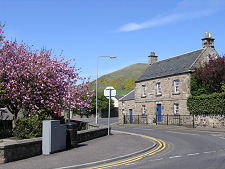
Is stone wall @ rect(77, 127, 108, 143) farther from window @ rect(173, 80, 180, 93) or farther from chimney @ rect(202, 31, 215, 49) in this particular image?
chimney @ rect(202, 31, 215, 49)

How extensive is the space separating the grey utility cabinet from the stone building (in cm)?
2430

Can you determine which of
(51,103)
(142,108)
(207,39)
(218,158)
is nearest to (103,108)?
(142,108)

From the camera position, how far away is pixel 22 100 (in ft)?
65.2

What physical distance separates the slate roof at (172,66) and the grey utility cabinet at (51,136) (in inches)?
970

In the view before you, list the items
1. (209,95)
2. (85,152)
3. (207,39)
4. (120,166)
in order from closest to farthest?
1. (120,166)
2. (85,152)
3. (209,95)
4. (207,39)

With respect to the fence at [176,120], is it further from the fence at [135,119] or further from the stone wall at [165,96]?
the fence at [135,119]

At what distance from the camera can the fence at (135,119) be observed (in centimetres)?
4136

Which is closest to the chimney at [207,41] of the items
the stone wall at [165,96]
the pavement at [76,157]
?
the stone wall at [165,96]

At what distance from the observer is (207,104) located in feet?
102

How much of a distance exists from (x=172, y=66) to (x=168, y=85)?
304 cm

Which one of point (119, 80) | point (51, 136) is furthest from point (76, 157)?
point (119, 80)

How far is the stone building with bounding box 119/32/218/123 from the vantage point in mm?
34812

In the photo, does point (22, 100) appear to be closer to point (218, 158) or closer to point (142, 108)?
point (218, 158)

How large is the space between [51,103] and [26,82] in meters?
2.40
